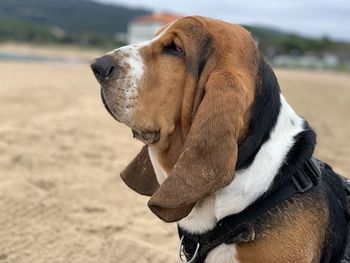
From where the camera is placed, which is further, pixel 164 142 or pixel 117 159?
pixel 117 159

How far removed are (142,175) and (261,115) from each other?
3.68 ft

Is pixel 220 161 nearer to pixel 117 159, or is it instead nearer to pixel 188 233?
pixel 188 233

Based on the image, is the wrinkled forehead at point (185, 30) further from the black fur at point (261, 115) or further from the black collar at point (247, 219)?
the black collar at point (247, 219)

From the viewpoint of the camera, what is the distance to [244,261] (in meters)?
2.84

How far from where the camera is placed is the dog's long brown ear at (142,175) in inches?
144

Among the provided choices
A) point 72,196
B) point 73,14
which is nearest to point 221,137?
point 72,196

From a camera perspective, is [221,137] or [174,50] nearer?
[221,137]

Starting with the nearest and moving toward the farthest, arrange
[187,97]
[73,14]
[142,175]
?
[187,97] < [142,175] < [73,14]

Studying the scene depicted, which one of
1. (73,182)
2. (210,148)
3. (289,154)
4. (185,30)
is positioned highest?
(185,30)

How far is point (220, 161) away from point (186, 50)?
0.75 m

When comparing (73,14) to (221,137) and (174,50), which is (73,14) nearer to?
(174,50)

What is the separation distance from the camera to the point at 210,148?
106 inches

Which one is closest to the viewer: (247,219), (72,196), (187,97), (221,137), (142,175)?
(221,137)

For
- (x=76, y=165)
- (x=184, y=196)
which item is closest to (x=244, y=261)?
(x=184, y=196)
